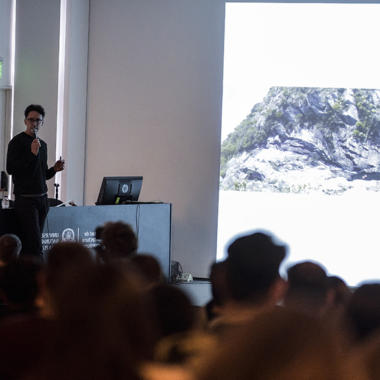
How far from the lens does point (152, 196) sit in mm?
7652

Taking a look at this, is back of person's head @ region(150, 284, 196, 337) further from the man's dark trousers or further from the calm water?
the calm water

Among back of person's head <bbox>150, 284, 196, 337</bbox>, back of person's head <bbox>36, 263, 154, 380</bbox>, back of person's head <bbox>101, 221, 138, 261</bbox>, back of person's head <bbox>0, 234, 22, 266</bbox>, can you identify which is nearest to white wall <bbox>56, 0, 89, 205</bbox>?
back of person's head <bbox>0, 234, 22, 266</bbox>

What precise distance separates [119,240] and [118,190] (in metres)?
3.65

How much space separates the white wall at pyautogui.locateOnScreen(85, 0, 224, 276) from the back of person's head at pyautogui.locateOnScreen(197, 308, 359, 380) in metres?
6.90

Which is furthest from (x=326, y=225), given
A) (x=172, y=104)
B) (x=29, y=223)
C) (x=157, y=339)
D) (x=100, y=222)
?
(x=157, y=339)

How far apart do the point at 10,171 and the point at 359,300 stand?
3.69m

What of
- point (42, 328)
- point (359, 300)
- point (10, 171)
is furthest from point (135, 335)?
point (10, 171)

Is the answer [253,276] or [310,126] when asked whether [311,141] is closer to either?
[310,126]

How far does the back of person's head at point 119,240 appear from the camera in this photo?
8.53 feet

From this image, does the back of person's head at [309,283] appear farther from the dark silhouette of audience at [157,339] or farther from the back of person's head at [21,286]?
the back of person's head at [21,286]

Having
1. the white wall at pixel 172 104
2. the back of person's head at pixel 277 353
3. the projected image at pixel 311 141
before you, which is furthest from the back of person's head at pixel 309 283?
the white wall at pixel 172 104

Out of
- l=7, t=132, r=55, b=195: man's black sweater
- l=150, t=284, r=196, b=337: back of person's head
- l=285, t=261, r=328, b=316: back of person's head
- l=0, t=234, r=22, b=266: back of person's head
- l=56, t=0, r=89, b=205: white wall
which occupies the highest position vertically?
l=56, t=0, r=89, b=205: white wall

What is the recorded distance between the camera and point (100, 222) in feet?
19.0

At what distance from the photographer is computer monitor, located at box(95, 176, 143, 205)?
606 centimetres
